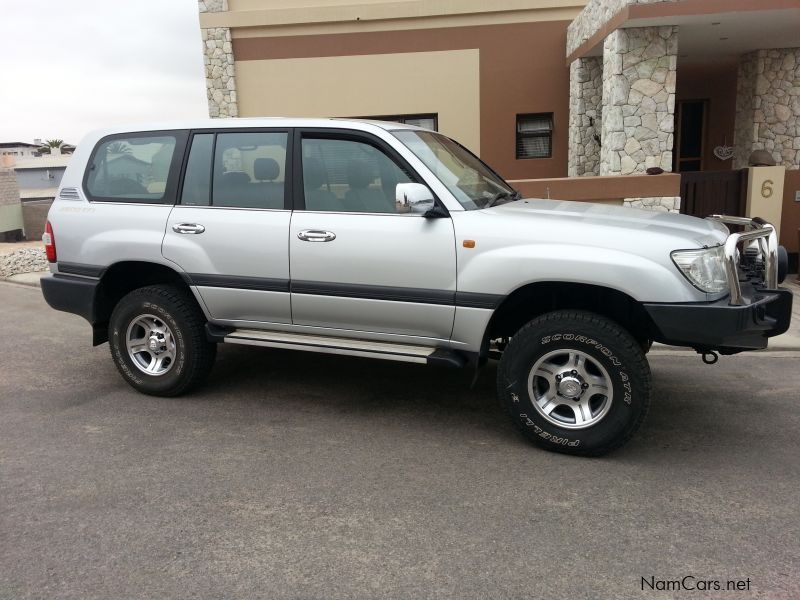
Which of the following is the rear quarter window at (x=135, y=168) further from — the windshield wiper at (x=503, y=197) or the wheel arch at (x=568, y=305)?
the wheel arch at (x=568, y=305)

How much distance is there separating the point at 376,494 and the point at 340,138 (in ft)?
7.84

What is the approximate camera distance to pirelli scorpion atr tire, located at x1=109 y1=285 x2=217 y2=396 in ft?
16.9

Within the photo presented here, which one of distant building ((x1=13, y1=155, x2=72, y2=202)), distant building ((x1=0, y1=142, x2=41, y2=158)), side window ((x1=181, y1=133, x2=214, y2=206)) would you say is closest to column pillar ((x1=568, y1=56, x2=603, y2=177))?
side window ((x1=181, y1=133, x2=214, y2=206))

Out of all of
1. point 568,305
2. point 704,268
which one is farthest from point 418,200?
point 704,268

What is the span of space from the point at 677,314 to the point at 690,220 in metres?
1.05

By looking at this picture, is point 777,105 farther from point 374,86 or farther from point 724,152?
point 374,86

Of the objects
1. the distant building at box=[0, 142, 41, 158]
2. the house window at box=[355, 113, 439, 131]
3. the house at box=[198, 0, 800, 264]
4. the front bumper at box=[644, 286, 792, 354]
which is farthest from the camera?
the distant building at box=[0, 142, 41, 158]

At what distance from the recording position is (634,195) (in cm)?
915

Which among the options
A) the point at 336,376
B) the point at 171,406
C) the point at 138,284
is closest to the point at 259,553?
the point at 171,406

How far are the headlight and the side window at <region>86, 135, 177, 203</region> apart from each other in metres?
3.61

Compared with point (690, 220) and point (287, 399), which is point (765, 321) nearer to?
point (690, 220)

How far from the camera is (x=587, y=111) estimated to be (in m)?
12.6

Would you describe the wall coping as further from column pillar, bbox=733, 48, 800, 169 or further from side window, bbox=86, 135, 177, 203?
side window, bbox=86, 135, 177, 203

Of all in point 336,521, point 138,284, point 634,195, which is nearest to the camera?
point 336,521
